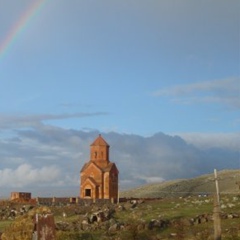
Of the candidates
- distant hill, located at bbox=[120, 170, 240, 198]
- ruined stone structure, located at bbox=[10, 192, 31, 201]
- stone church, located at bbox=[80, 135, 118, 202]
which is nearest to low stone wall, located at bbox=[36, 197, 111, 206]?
ruined stone structure, located at bbox=[10, 192, 31, 201]

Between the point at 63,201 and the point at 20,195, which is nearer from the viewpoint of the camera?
the point at 63,201

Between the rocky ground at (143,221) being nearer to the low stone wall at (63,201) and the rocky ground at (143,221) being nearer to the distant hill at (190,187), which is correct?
the low stone wall at (63,201)

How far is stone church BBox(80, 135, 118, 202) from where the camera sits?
193ft

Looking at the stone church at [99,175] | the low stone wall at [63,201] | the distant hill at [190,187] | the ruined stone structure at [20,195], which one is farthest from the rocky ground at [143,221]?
the distant hill at [190,187]

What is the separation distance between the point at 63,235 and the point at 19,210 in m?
21.6

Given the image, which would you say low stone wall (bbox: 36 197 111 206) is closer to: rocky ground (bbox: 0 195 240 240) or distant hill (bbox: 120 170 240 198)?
rocky ground (bbox: 0 195 240 240)

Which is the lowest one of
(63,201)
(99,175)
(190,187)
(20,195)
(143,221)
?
(143,221)

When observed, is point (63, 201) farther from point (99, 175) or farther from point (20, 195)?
point (99, 175)

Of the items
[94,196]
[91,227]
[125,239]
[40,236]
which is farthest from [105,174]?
[40,236]

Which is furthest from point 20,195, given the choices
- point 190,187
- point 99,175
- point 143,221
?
point 190,187

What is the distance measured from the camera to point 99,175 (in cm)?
5897

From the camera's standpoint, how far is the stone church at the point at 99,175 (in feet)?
193

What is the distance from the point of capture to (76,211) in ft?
132

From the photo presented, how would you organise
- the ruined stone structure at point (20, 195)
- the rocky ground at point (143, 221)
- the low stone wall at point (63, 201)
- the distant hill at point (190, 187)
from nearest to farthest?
the rocky ground at point (143, 221), the low stone wall at point (63, 201), the ruined stone structure at point (20, 195), the distant hill at point (190, 187)
